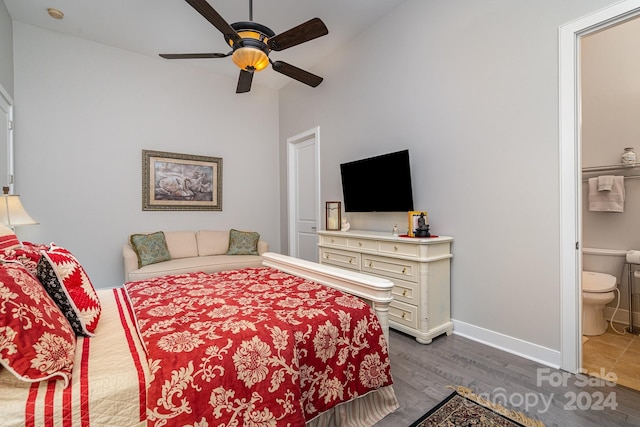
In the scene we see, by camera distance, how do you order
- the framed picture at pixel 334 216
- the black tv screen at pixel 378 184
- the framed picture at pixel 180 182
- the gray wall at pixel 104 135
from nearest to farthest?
1. the black tv screen at pixel 378 184
2. the gray wall at pixel 104 135
3. the framed picture at pixel 334 216
4. the framed picture at pixel 180 182

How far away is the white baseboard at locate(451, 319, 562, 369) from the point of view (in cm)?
217

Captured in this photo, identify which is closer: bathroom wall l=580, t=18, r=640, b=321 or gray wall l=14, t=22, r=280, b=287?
bathroom wall l=580, t=18, r=640, b=321

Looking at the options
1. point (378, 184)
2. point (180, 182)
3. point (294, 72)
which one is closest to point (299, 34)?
point (294, 72)

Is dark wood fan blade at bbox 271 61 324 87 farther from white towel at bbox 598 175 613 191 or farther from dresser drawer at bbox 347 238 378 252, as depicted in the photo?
white towel at bbox 598 175 613 191

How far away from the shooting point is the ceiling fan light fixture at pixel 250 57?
2232mm

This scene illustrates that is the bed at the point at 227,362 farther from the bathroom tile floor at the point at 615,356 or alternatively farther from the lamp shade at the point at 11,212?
the bathroom tile floor at the point at 615,356

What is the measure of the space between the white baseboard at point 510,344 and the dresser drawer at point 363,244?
100cm

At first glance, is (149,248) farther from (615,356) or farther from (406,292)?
(615,356)

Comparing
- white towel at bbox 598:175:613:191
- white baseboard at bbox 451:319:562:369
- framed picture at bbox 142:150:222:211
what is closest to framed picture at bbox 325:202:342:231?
white baseboard at bbox 451:319:562:369

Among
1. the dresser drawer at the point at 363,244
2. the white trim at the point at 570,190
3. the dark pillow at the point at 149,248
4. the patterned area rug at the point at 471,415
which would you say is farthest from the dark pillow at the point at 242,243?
the white trim at the point at 570,190

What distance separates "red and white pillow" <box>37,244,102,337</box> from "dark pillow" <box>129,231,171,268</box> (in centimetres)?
244

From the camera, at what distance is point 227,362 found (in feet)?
3.62

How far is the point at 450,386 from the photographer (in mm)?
1922

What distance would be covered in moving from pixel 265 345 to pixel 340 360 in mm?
430
